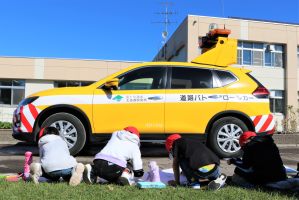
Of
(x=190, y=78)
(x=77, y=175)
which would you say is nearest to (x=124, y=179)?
(x=77, y=175)

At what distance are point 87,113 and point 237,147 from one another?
2840 millimetres

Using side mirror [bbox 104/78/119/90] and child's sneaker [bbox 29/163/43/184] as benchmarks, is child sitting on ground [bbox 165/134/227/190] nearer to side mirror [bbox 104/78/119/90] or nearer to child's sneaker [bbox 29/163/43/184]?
child's sneaker [bbox 29/163/43/184]

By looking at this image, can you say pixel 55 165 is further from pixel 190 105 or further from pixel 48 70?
pixel 48 70

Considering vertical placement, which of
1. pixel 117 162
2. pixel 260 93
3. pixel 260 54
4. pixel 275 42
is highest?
pixel 275 42

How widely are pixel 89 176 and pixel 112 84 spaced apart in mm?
2778

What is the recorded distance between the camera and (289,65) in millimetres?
27156

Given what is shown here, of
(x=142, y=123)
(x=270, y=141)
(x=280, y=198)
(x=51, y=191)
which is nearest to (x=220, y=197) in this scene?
(x=280, y=198)

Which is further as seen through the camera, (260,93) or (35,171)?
(260,93)

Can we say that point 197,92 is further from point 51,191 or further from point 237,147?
point 51,191

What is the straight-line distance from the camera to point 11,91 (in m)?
28.6

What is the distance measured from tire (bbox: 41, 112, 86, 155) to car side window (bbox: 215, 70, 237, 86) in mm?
2766

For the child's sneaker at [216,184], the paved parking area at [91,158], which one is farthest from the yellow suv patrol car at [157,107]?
the child's sneaker at [216,184]

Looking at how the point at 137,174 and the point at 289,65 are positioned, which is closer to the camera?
the point at 137,174

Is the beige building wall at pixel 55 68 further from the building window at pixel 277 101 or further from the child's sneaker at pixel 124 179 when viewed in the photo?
the child's sneaker at pixel 124 179
